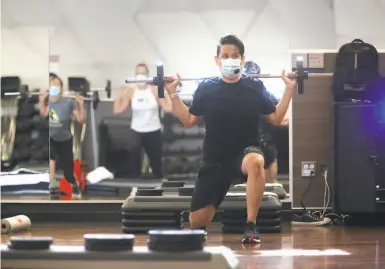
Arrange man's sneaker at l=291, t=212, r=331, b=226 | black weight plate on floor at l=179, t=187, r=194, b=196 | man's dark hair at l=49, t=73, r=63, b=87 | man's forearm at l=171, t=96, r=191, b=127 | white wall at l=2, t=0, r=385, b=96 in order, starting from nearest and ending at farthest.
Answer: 1. man's forearm at l=171, t=96, r=191, b=127
2. black weight plate on floor at l=179, t=187, r=194, b=196
3. man's sneaker at l=291, t=212, r=331, b=226
4. man's dark hair at l=49, t=73, r=63, b=87
5. white wall at l=2, t=0, r=385, b=96

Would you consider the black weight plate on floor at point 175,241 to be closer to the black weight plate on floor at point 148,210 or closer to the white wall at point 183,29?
the black weight plate on floor at point 148,210

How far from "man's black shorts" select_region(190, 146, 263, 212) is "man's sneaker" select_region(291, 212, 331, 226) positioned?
5.08ft

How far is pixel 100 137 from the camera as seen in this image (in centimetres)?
683

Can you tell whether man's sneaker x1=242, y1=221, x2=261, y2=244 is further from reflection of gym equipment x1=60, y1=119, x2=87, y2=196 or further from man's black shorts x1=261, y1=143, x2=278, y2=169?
reflection of gym equipment x1=60, y1=119, x2=87, y2=196

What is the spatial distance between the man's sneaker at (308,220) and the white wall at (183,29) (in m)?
1.67

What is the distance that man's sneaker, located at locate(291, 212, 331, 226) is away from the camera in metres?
4.89

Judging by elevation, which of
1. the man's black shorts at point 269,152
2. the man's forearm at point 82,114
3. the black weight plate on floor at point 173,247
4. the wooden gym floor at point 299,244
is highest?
the man's forearm at point 82,114

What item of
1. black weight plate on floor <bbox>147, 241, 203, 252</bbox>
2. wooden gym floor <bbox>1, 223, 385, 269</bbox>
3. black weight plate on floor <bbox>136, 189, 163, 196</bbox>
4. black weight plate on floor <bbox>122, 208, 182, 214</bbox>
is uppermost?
black weight plate on floor <bbox>147, 241, 203, 252</bbox>

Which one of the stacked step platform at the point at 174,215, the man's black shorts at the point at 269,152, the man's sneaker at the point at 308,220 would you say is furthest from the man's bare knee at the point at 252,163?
the man's black shorts at the point at 269,152

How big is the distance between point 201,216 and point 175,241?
5.81 ft

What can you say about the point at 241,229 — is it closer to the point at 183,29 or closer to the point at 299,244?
the point at 299,244

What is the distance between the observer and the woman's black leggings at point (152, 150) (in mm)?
6578

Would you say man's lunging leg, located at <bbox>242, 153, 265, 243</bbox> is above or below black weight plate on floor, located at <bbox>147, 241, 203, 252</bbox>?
above

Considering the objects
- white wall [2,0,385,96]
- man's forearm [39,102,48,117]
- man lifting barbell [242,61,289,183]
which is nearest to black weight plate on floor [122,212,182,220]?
man lifting barbell [242,61,289,183]
